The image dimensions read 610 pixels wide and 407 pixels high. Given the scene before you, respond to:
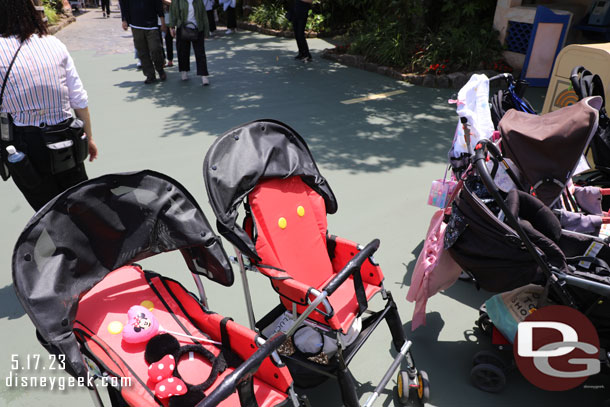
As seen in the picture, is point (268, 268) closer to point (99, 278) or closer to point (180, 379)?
point (180, 379)

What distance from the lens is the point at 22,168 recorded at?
111 inches

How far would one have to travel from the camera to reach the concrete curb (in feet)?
27.5

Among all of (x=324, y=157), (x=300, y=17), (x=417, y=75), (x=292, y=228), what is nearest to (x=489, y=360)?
(x=292, y=228)

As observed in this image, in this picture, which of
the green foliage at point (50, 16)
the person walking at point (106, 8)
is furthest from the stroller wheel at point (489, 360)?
the person walking at point (106, 8)

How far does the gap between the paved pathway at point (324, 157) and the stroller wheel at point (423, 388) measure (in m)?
0.14

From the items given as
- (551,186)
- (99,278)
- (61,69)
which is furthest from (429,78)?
(99,278)

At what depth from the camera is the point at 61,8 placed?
689 inches

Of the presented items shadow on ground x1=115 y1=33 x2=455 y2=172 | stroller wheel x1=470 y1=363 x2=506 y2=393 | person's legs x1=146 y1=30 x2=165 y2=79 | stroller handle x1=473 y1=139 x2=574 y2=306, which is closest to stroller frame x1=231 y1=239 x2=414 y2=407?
stroller wheel x1=470 y1=363 x2=506 y2=393

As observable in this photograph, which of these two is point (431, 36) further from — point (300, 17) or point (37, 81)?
point (37, 81)

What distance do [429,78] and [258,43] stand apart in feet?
19.6

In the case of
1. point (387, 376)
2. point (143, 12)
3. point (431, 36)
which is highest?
point (143, 12)

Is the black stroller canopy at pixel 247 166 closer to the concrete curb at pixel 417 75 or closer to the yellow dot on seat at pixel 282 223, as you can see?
the yellow dot on seat at pixel 282 223

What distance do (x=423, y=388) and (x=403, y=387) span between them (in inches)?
4.5

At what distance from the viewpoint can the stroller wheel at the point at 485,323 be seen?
9.80 feet
